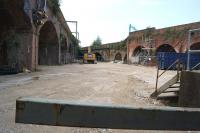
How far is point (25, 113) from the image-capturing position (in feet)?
5.27

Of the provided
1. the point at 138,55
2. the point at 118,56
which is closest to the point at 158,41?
the point at 138,55

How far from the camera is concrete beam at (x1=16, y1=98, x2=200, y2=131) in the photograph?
160 cm

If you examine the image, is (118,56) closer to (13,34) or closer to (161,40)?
(161,40)

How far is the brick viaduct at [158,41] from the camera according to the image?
1220 inches

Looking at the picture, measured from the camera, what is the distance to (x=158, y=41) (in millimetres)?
36469

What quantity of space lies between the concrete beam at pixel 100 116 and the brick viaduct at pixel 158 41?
25.1 metres

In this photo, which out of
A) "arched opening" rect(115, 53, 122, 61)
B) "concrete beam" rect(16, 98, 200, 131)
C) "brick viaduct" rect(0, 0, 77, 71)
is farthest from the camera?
"arched opening" rect(115, 53, 122, 61)

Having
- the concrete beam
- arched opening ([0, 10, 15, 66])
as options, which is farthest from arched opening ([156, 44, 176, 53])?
the concrete beam

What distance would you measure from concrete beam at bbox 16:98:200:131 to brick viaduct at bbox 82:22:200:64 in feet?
82.2

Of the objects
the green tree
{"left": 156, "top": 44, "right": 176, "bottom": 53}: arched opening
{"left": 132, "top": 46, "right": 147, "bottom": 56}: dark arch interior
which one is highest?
the green tree

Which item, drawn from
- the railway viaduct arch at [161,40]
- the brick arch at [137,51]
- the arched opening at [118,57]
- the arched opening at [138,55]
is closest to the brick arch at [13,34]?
the railway viaduct arch at [161,40]

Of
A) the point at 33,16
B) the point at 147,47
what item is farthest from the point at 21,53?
the point at 147,47

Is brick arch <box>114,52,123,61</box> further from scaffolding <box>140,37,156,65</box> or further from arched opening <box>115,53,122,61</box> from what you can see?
scaffolding <box>140,37,156,65</box>

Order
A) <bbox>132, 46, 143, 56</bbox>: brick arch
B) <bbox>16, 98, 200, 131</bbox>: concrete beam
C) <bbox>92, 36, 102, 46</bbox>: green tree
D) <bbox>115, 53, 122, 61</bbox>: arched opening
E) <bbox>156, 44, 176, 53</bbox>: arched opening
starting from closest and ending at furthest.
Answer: <bbox>16, 98, 200, 131</bbox>: concrete beam < <bbox>156, 44, 176, 53</bbox>: arched opening < <bbox>132, 46, 143, 56</bbox>: brick arch < <bbox>115, 53, 122, 61</bbox>: arched opening < <bbox>92, 36, 102, 46</bbox>: green tree
